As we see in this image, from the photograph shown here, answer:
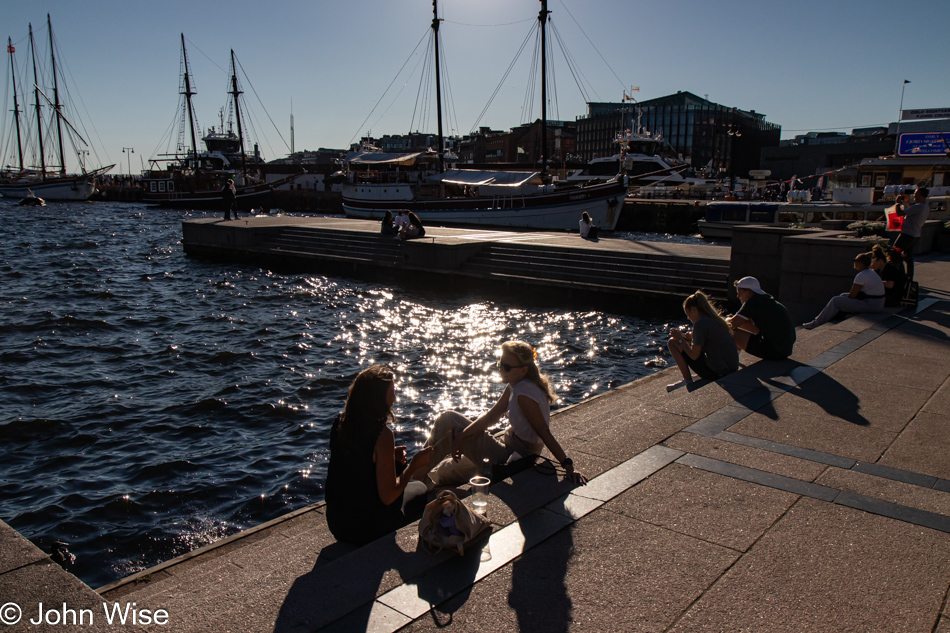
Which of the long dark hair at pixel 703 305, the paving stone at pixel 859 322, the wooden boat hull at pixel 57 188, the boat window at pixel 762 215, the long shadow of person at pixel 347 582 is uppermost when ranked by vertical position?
the wooden boat hull at pixel 57 188

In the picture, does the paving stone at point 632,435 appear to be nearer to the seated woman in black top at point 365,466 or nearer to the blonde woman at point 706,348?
the blonde woman at point 706,348

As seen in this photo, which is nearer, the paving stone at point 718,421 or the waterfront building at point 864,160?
the paving stone at point 718,421

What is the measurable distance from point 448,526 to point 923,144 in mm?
46538

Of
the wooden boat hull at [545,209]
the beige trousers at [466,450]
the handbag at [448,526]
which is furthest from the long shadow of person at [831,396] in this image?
the wooden boat hull at [545,209]

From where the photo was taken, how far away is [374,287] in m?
21.3

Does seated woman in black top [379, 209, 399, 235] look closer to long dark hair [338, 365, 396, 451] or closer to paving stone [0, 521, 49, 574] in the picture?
long dark hair [338, 365, 396, 451]

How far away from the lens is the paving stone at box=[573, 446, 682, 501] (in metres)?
4.72

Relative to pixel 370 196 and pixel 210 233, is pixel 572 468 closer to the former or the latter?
pixel 210 233

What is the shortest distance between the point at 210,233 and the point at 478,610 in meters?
27.6

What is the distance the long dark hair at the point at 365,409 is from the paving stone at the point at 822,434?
3455 millimetres

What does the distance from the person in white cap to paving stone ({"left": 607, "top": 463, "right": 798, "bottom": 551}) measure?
3.80 m

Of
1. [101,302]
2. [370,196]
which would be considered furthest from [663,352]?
[370,196]

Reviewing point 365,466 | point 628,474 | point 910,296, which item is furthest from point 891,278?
point 365,466

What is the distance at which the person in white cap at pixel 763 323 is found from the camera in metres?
8.11
